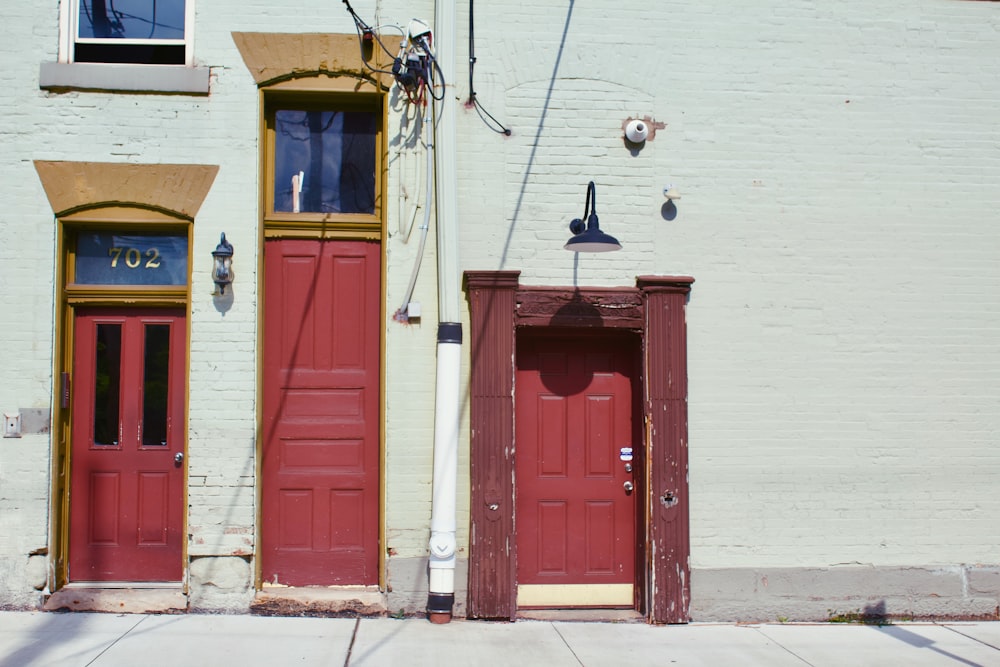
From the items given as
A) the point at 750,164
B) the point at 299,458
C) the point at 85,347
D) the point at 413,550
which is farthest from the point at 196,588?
the point at 750,164

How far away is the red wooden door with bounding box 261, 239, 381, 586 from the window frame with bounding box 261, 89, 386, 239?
11cm

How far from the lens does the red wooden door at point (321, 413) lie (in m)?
6.82

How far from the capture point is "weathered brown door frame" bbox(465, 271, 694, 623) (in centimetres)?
670

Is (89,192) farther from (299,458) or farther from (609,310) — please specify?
(609,310)

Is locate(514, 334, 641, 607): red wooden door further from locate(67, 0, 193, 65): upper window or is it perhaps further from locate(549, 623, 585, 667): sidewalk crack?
locate(67, 0, 193, 65): upper window

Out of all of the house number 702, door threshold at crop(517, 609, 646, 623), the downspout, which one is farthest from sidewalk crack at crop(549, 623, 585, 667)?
the house number 702

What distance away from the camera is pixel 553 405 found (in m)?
7.16

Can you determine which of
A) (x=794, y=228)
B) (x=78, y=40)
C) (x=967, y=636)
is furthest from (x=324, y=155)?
(x=967, y=636)

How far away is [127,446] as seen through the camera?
6.85m

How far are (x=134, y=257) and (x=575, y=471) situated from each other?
399cm

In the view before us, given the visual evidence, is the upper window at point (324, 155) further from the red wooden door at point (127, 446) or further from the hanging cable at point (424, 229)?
the red wooden door at point (127, 446)

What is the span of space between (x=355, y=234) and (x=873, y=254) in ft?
14.2

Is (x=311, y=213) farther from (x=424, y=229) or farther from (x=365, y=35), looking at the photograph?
(x=365, y=35)

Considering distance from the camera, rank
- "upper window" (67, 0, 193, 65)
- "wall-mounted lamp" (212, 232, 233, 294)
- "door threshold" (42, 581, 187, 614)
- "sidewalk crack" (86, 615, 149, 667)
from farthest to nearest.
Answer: "upper window" (67, 0, 193, 65)
"wall-mounted lamp" (212, 232, 233, 294)
"door threshold" (42, 581, 187, 614)
"sidewalk crack" (86, 615, 149, 667)
